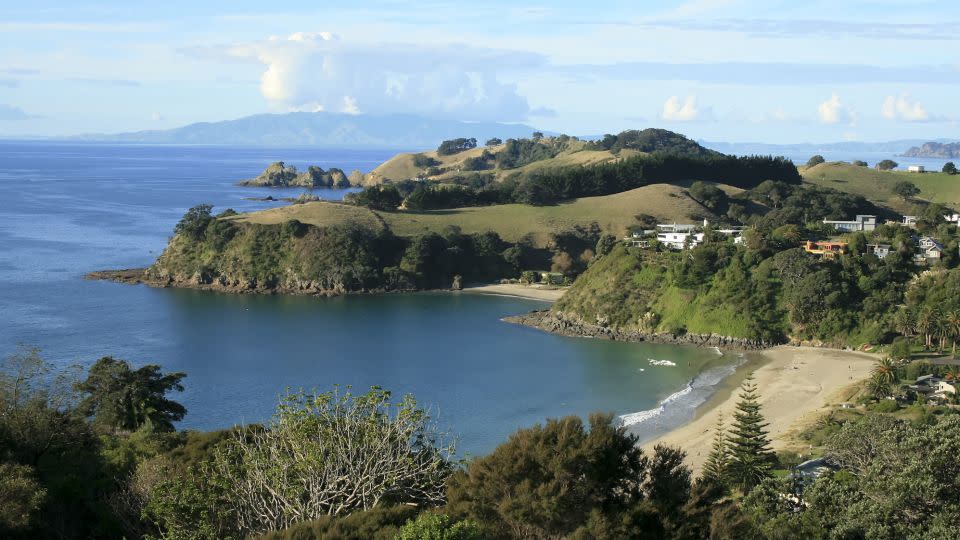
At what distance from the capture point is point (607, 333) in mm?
53906

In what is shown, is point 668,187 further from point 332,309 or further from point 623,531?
point 623,531

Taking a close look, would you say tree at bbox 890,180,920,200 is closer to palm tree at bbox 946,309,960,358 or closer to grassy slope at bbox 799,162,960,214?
grassy slope at bbox 799,162,960,214

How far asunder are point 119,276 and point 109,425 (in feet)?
141

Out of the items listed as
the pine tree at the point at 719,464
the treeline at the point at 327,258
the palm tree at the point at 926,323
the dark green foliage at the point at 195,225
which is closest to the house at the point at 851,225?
the treeline at the point at 327,258

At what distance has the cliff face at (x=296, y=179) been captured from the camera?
166m

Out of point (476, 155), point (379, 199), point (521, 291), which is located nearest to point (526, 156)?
point (476, 155)

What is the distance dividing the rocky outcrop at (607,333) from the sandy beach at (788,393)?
196cm

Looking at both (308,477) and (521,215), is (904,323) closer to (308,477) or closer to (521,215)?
(308,477)

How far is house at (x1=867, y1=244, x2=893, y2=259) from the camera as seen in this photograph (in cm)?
5414

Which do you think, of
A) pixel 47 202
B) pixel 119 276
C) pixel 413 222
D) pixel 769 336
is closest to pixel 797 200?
pixel 413 222

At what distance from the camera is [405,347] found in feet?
164

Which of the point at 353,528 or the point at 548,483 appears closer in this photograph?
the point at 353,528

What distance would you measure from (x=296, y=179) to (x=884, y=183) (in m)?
99.2

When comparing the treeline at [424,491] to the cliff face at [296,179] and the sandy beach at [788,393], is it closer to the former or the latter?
A: the sandy beach at [788,393]
